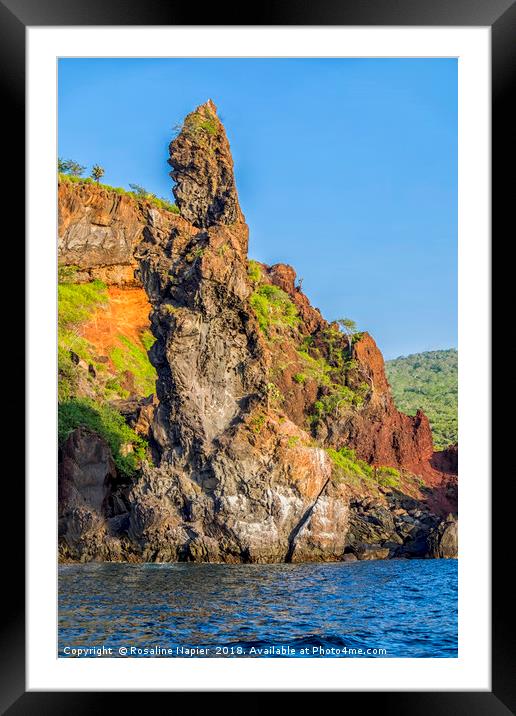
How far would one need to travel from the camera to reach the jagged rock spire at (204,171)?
32562mm

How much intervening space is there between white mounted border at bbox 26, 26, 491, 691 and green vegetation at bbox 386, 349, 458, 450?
4210 cm

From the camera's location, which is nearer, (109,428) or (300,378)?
(109,428)

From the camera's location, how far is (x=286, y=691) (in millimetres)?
7121

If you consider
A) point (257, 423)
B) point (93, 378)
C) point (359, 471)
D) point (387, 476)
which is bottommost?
point (387, 476)

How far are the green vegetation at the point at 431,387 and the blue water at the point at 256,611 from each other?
94.4 feet

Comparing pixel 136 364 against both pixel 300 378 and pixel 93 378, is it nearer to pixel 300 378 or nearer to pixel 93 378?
pixel 93 378

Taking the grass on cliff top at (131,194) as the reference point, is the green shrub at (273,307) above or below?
below

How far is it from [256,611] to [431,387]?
151 feet

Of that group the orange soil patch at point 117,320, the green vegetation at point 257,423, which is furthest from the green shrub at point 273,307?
the green vegetation at point 257,423
